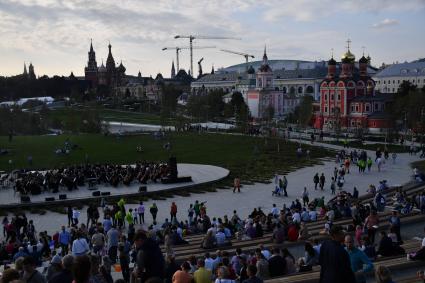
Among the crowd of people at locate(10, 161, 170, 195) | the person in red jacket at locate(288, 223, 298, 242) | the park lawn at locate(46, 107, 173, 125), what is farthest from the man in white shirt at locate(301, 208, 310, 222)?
the park lawn at locate(46, 107, 173, 125)

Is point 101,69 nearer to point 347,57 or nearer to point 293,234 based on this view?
point 347,57

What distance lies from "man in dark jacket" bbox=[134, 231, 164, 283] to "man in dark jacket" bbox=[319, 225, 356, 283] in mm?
2556

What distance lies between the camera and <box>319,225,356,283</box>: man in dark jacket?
21.3 feet

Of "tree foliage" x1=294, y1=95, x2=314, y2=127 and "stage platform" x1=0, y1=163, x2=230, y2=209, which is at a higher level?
"tree foliage" x1=294, y1=95, x2=314, y2=127

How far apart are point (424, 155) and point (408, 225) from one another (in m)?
33.4

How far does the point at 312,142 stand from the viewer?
60.5m

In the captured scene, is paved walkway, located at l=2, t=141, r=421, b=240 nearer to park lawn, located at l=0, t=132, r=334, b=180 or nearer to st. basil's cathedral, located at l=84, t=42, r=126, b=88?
park lawn, located at l=0, t=132, r=334, b=180

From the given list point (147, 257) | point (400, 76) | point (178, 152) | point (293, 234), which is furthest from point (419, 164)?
point (400, 76)

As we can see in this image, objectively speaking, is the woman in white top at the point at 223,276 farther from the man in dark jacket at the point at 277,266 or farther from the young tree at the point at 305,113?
the young tree at the point at 305,113

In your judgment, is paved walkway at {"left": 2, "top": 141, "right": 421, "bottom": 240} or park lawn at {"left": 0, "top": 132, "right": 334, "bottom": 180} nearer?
paved walkway at {"left": 2, "top": 141, "right": 421, "bottom": 240}

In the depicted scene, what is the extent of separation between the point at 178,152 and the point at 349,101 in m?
42.5

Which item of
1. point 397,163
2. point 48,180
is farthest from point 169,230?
point 397,163

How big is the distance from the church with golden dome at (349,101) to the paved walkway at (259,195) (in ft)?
121

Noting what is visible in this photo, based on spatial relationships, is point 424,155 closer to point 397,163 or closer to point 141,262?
point 397,163
